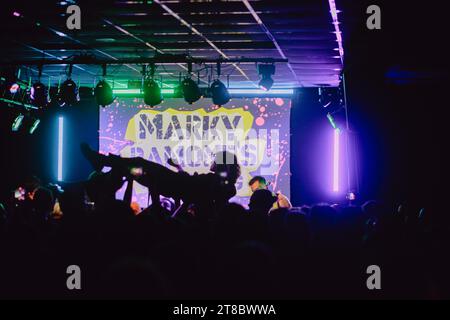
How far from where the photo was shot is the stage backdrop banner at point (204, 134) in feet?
40.2

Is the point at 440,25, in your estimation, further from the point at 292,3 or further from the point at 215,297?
the point at 215,297

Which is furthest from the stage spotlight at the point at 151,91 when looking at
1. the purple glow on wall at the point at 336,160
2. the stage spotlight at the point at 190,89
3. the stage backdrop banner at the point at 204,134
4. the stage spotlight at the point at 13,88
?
the purple glow on wall at the point at 336,160

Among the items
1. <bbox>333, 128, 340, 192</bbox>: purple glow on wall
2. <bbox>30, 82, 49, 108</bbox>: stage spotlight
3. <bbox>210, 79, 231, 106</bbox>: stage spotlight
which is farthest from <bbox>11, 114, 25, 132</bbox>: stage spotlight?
<bbox>333, 128, 340, 192</bbox>: purple glow on wall

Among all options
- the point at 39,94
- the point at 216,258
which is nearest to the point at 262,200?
the point at 216,258

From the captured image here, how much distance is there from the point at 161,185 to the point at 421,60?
5.42 meters

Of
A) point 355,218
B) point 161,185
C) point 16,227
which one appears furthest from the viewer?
point 161,185

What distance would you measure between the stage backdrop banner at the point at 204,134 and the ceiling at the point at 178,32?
1837 millimetres

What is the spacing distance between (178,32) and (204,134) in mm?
4886

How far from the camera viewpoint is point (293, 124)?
1275 centimetres

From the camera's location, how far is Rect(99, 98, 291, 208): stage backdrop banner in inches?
483

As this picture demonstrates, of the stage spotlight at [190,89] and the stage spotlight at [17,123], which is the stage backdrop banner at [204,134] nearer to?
the stage spotlight at [17,123]

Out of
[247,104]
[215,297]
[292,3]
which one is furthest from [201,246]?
[247,104]

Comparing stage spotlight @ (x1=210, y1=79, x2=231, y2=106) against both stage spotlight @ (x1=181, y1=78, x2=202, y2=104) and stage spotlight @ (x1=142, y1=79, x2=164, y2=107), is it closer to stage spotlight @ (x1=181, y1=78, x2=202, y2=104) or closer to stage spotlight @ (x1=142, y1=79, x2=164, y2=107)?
stage spotlight @ (x1=181, y1=78, x2=202, y2=104)

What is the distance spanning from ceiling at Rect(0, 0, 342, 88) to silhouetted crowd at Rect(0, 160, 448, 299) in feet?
11.4
